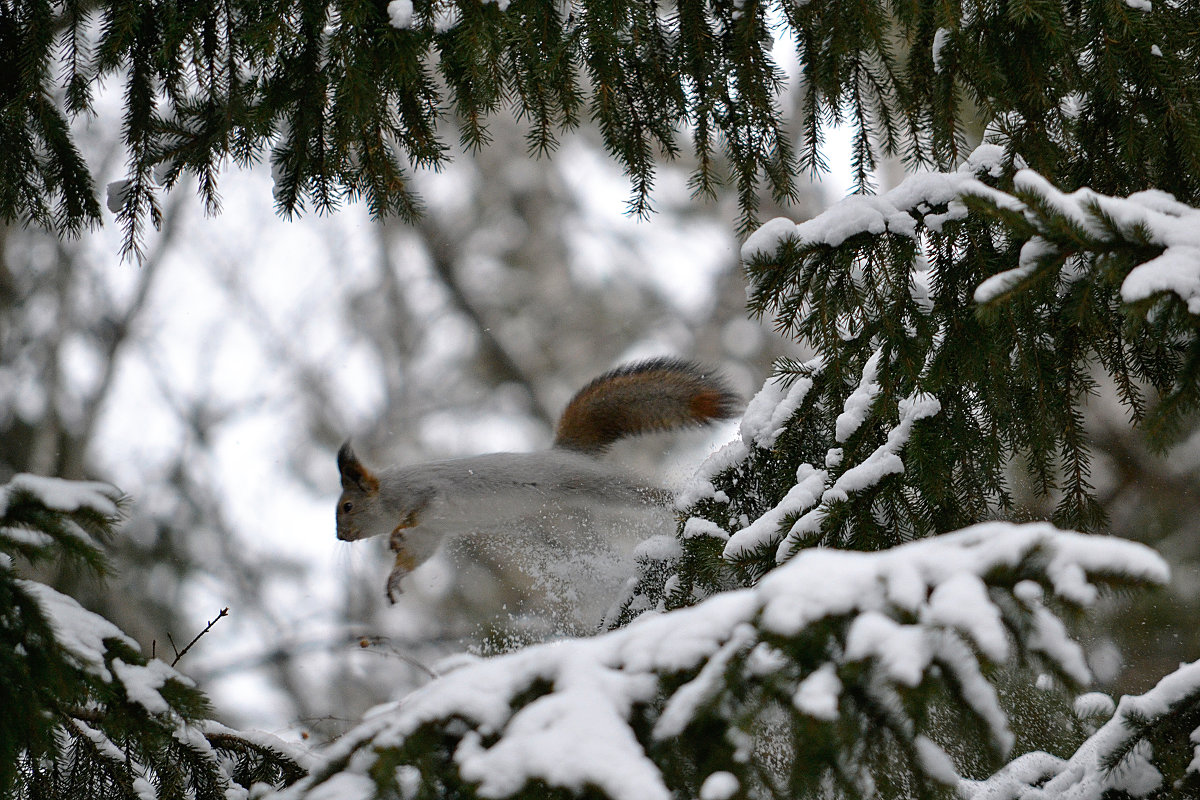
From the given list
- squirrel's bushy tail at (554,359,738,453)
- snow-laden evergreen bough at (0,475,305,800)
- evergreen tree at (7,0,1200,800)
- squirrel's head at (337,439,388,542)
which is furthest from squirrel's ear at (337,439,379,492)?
snow-laden evergreen bough at (0,475,305,800)

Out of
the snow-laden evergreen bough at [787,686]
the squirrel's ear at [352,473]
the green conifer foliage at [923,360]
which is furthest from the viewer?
the squirrel's ear at [352,473]

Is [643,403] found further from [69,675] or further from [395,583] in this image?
[69,675]

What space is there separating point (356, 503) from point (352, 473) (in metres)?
0.19

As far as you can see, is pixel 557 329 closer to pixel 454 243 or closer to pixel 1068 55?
pixel 454 243

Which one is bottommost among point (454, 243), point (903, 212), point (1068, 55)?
point (903, 212)

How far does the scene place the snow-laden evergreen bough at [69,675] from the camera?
44.4 inches

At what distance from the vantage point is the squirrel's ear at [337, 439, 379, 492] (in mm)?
3646

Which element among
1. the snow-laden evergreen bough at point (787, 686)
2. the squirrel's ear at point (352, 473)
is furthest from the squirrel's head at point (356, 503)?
the snow-laden evergreen bough at point (787, 686)

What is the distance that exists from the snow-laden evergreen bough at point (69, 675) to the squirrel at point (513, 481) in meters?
1.89

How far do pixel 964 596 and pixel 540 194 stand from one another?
10.6 metres

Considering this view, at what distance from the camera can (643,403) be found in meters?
3.40

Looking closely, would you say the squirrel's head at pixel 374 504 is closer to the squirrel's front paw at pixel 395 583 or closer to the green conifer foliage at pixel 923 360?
the squirrel's front paw at pixel 395 583

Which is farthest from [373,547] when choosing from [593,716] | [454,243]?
[593,716]

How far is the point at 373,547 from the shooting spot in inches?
308
